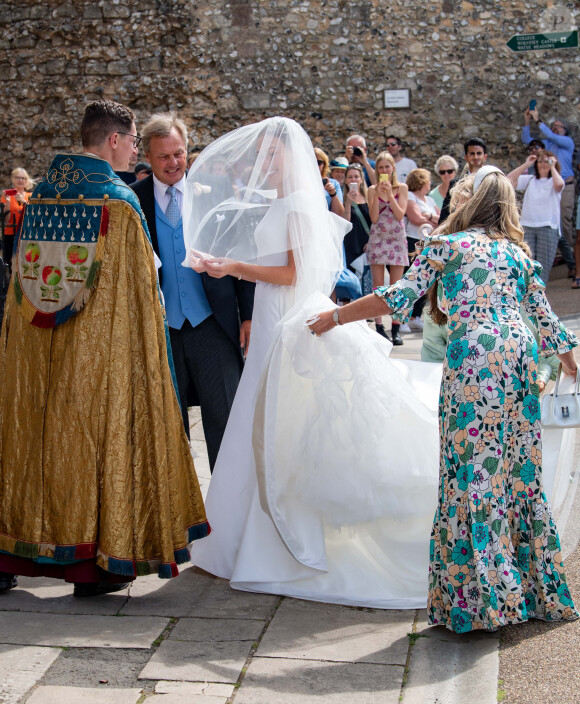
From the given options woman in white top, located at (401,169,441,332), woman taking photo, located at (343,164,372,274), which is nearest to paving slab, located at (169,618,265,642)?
woman taking photo, located at (343,164,372,274)

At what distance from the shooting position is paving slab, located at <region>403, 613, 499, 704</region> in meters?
2.79

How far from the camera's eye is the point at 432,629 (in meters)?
3.29

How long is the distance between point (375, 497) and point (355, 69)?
35.1ft

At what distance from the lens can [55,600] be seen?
11.9ft

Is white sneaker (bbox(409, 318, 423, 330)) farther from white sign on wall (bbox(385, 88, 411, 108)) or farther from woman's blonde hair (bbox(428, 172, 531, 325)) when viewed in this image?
woman's blonde hair (bbox(428, 172, 531, 325))

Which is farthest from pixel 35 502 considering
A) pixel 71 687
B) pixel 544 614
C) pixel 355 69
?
pixel 355 69

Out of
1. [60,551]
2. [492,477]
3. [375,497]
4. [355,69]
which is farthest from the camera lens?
[355,69]

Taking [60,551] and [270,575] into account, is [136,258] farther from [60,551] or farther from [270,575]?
[270,575]

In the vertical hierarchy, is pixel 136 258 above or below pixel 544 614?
above

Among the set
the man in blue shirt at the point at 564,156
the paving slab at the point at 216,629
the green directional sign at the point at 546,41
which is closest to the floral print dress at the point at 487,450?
the paving slab at the point at 216,629

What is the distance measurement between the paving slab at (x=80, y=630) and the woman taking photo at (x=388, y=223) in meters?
5.78

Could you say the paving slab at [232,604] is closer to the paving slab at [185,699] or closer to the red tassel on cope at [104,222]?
the paving slab at [185,699]

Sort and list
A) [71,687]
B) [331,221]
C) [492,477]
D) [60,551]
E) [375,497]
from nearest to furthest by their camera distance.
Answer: [71,687] → [492,477] → [60,551] → [375,497] → [331,221]

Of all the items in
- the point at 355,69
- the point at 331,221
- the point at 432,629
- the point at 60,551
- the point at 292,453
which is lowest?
the point at 432,629
